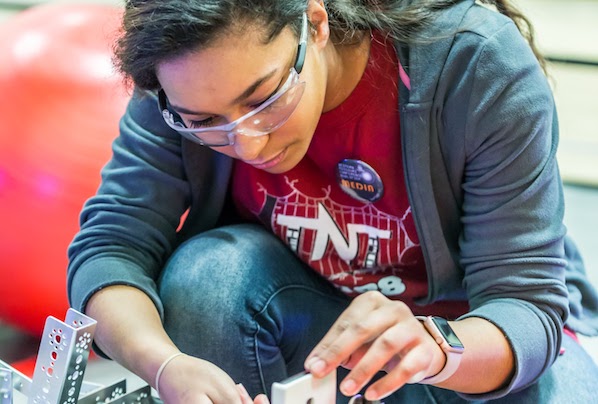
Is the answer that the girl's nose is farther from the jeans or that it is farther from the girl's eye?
the jeans

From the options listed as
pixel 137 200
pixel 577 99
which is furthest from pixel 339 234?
pixel 577 99

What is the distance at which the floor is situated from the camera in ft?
8.08

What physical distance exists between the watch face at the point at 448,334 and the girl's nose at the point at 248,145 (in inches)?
11.0

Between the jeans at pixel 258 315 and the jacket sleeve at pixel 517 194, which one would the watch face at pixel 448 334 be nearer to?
the jacket sleeve at pixel 517 194

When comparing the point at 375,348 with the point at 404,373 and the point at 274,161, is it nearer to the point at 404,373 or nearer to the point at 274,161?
the point at 404,373

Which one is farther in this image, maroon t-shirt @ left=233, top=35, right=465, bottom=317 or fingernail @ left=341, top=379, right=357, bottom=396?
maroon t-shirt @ left=233, top=35, right=465, bottom=317

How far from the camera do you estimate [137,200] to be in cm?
118

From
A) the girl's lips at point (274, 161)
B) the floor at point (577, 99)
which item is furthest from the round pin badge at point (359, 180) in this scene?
the floor at point (577, 99)

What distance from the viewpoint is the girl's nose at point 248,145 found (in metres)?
0.97

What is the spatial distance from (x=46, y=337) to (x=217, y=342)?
0.26 meters

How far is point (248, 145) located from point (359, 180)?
207 millimetres

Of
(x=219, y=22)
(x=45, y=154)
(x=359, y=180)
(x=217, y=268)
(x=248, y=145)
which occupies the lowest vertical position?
(x=45, y=154)

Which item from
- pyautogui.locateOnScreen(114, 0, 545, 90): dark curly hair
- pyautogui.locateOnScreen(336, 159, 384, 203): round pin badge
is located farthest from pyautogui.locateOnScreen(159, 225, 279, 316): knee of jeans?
pyautogui.locateOnScreen(114, 0, 545, 90): dark curly hair

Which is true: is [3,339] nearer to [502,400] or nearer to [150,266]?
[150,266]
